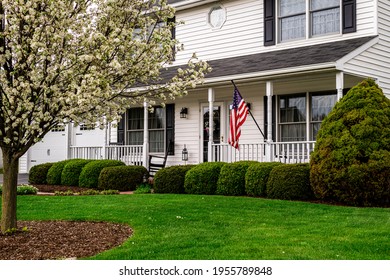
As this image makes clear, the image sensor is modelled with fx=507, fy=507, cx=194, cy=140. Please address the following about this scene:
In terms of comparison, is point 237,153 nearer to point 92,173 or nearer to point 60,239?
point 92,173

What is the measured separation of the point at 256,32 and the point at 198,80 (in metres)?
8.61

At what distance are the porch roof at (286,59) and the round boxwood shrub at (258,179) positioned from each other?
2.59m

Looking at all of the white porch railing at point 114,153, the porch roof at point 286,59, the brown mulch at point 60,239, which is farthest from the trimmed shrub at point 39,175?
the brown mulch at point 60,239

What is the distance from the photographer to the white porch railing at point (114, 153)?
54.2 ft

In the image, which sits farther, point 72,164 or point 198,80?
point 72,164

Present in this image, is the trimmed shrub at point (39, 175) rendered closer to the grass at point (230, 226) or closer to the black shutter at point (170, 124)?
the black shutter at point (170, 124)

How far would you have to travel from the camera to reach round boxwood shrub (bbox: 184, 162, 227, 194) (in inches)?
500

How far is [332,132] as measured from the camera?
1081 cm

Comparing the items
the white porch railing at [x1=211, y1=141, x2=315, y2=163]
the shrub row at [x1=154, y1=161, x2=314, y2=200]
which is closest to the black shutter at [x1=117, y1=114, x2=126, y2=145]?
the white porch railing at [x1=211, y1=141, x2=315, y2=163]

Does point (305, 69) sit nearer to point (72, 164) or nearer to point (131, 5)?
point (131, 5)

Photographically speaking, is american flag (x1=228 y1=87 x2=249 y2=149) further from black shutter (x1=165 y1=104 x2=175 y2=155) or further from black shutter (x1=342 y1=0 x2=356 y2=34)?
black shutter (x1=165 y1=104 x2=175 y2=155)

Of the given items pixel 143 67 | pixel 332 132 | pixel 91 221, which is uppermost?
pixel 143 67

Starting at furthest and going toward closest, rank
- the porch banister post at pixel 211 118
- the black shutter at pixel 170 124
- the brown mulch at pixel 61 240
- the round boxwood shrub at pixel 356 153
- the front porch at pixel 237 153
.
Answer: the black shutter at pixel 170 124 → the porch banister post at pixel 211 118 → the front porch at pixel 237 153 → the round boxwood shrub at pixel 356 153 → the brown mulch at pixel 61 240

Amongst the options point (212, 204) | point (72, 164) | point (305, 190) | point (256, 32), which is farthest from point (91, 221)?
point (256, 32)
